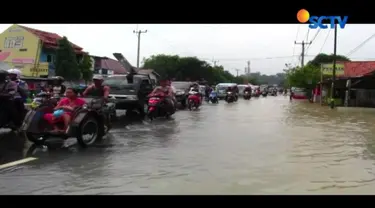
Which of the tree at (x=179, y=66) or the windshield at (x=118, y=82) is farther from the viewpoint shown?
the tree at (x=179, y=66)

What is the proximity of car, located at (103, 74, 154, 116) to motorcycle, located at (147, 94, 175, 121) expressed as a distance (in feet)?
1.98

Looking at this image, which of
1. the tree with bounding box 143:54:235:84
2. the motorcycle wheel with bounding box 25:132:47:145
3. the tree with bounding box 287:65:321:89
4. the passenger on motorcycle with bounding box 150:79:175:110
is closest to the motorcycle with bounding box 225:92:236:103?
the passenger on motorcycle with bounding box 150:79:175:110

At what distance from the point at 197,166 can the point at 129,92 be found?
921 cm

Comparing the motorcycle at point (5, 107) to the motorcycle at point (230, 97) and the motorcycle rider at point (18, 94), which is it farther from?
the motorcycle at point (230, 97)

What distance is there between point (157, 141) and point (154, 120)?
17.4 feet

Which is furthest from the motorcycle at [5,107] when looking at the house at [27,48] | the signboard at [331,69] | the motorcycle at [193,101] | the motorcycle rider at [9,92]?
the signboard at [331,69]

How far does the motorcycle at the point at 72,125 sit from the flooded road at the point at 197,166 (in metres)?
0.30

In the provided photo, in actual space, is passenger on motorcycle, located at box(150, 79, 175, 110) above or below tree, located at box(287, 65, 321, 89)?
below

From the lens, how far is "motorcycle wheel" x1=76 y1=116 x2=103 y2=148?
8344 mm

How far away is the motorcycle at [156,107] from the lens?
49.7ft

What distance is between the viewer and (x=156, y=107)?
49.8ft

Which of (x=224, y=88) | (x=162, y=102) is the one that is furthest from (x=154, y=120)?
(x=224, y=88)

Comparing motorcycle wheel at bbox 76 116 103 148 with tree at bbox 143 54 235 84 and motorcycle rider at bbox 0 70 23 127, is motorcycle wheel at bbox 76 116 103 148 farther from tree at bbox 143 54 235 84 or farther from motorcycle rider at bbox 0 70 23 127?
tree at bbox 143 54 235 84
